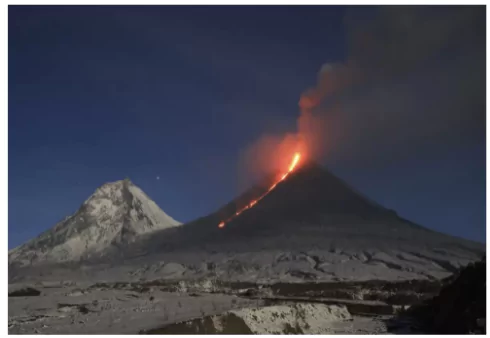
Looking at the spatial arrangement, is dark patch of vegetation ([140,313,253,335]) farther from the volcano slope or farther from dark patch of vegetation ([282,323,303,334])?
the volcano slope

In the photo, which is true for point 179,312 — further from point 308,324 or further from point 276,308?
point 308,324

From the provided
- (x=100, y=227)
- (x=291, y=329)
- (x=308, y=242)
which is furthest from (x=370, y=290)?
(x=100, y=227)

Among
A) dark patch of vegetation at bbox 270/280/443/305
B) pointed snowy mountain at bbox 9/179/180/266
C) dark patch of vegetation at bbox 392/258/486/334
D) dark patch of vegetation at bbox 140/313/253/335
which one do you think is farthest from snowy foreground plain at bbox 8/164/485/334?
dark patch of vegetation at bbox 392/258/486/334

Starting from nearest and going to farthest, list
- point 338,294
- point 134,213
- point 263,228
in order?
point 338,294 < point 263,228 < point 134,213

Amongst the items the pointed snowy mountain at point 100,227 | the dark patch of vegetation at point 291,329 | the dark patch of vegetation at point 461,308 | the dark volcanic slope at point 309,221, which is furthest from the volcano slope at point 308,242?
the dark patch of vegetation at point 291,329

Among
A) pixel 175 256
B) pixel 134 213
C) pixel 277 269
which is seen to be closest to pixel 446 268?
pixel 277 269

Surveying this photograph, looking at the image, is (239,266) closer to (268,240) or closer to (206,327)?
(268,240)
